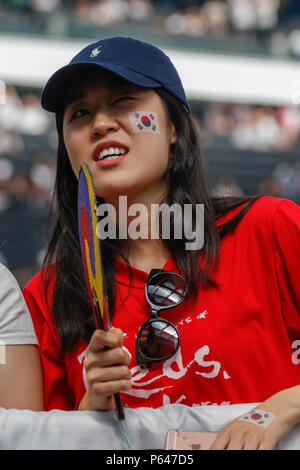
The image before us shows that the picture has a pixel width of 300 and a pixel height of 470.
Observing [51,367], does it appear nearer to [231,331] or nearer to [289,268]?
[231,331]

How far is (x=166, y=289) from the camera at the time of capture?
95cm

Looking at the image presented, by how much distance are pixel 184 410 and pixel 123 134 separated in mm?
474

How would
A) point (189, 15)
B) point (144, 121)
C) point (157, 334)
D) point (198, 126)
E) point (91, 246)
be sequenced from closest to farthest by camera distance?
1. point (91, 246)
2. point (157, 334)
3. point (144, 121)
4. point (198, 126)
5. point (189, 15)

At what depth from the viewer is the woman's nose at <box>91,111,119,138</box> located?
38.6 inches

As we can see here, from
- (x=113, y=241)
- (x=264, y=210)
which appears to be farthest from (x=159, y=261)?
(x=264, y=210)

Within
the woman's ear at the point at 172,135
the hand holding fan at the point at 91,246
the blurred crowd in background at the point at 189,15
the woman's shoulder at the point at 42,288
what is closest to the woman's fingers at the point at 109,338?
the hand holding fan at the point at 91,246

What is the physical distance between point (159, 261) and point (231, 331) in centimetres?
21

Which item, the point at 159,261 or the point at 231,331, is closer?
the point at 231,331

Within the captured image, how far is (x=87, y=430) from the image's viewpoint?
74 centimetres

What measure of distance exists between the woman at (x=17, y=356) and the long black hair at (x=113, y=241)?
0.06m

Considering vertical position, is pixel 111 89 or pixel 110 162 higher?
pixel 111 89

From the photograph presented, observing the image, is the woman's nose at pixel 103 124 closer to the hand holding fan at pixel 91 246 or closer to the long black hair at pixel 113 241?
the long black hair at pixel 113 241

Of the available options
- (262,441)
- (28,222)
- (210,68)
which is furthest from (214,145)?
(262,441)

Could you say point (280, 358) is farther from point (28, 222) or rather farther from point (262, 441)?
point (28, 222)
